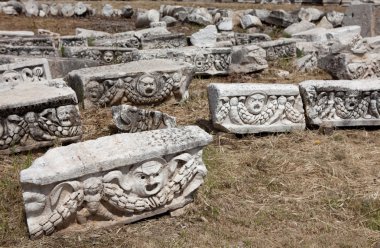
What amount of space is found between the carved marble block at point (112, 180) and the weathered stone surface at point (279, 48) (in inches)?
224

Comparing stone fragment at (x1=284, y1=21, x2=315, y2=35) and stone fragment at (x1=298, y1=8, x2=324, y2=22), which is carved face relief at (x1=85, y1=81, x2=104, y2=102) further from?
stone fragment at (x1=298, y1=8, x2=324, y2=22)

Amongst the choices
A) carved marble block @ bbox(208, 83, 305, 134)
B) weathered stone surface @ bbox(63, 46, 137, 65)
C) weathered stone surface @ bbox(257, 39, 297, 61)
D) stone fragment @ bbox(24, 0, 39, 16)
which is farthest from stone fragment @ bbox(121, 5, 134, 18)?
carved marble block @ bbox(208, 83, 305, 134)

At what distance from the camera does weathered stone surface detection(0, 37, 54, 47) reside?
9.13 meters

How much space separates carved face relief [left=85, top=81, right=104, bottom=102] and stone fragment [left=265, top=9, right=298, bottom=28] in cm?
974

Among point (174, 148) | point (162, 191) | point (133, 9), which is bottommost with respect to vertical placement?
point (162, 191)

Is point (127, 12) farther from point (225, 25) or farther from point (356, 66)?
point (356, 66)

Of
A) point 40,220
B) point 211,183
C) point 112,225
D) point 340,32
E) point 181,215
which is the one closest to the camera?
point 40,220

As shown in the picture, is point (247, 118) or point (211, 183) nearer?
point (211, 183)

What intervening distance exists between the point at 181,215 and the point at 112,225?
1.68 ft

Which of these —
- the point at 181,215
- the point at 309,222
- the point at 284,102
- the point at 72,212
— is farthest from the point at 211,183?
the point at 284,102

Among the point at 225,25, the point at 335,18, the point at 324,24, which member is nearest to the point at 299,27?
the point at 324,24

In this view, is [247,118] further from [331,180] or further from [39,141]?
[39,141]

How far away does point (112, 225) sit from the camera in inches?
122

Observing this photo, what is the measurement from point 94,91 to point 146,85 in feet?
2.04
